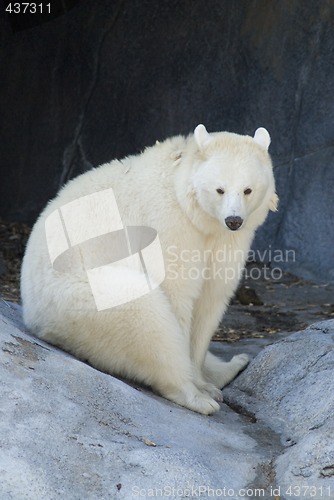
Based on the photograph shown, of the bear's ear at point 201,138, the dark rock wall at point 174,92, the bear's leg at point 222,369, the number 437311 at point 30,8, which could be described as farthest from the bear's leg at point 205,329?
the number 437311 at point 30,8

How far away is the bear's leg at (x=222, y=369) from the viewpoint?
234 inches

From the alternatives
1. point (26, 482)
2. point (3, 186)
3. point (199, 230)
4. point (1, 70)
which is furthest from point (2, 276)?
point (26, 482)

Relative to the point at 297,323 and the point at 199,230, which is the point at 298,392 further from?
the point at 297,323

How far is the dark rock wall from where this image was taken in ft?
32.2

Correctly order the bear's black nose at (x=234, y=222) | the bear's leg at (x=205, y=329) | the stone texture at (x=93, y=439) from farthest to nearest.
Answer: the bear's leg at (x=205, y=329)
the bear's black nose at (x=234, y=222)
the stone texture at (x=93, y=439)

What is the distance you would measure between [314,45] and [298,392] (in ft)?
18.1

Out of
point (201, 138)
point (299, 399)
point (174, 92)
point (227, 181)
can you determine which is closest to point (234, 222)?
point (227, 181)

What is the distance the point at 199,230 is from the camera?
17.8 ft

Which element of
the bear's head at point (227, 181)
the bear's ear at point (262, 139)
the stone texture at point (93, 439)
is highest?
the bear's ear at point (262, 139)
